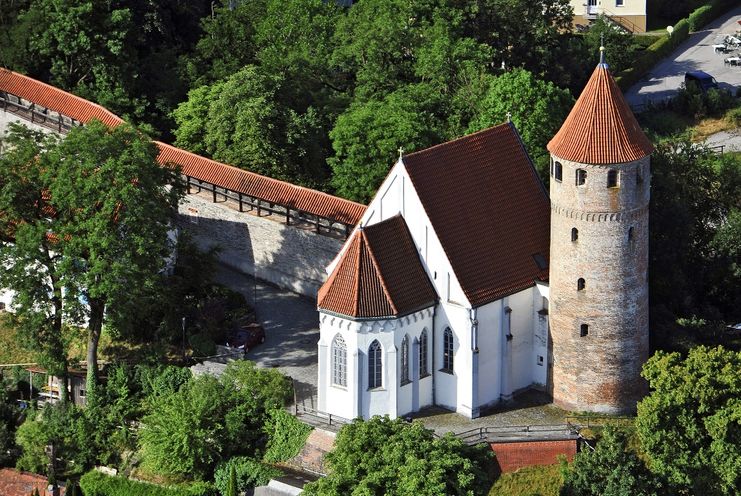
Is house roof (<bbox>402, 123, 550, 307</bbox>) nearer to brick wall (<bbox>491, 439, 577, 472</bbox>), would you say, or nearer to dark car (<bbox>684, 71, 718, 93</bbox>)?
brick wall (<bbox>491, 439, 577, 472</bbox>)

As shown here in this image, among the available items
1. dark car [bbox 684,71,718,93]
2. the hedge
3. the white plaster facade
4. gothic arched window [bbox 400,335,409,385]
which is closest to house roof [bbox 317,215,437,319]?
the white plaster facade

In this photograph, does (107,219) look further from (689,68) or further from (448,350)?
(689,68)

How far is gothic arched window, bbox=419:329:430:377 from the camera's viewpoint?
275 feet

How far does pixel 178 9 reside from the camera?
116875mm

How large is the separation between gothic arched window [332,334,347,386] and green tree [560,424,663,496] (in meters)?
10.1

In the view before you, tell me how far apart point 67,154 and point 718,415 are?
2991 cm

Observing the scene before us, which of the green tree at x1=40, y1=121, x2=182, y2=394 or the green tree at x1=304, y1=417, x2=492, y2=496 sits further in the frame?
the green tree at x1=40, y1=121, x2=182, y2=394

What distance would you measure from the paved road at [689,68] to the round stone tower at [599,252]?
41265 millimetres

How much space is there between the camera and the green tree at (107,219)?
84.9 metres

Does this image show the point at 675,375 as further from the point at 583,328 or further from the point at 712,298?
the point at 712,298

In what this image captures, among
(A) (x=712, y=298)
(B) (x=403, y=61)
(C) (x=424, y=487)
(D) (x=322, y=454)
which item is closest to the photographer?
(C) (x=424, y=487)

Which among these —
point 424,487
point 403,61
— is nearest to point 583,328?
point 424,487

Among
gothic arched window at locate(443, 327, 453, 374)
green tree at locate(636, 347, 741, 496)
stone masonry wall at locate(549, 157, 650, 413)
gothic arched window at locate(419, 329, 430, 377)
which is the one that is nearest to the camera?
green tree at locate(636, 347, 741, 496)

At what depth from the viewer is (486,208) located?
277 ft
